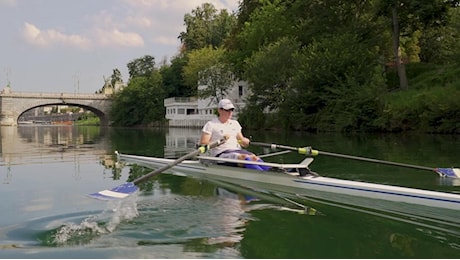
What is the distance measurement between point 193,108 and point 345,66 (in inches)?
1312

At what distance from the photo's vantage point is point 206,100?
195ft

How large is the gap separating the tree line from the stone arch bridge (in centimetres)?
3406

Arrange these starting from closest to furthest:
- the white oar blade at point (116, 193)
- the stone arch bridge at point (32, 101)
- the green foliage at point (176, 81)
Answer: the white oar blade at point (116, 193)
the green foliage at point (176, 81)
the stone arch bridge at point (32, 101)

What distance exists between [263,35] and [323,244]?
41626mm

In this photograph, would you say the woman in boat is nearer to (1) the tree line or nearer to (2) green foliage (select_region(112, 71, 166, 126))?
(1) the tree line

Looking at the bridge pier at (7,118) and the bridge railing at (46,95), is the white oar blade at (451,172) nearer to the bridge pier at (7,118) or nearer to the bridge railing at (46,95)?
the bridge railing at (46,95)

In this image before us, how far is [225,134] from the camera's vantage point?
9062 millimetres

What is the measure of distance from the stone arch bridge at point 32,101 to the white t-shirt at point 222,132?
250 feet

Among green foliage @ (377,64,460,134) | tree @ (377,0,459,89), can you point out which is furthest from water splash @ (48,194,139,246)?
tree @ (377,0,459,89)

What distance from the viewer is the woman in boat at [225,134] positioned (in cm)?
887

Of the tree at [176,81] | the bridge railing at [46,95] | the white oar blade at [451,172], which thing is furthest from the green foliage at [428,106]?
the bridge railing at [46,95]

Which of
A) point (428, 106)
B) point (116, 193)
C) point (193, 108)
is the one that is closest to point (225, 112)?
point (116, 193)

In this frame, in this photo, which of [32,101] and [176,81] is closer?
[176,81]

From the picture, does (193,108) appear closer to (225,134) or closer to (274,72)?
(274,72)
